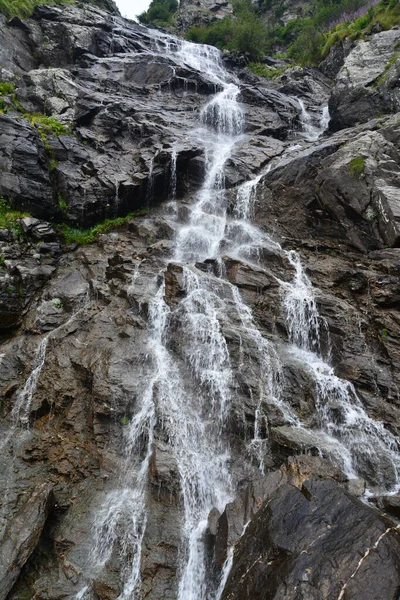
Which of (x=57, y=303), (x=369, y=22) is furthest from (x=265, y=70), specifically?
(x=57, y=303)

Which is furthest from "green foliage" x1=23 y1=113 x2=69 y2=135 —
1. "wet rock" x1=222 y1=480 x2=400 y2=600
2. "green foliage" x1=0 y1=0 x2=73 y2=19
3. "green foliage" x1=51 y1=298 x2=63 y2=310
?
"wet rock" x1=222 y1=480 x2=400 y2=600

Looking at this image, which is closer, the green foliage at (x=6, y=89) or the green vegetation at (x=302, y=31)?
the green foliage at (x=6, y=89)

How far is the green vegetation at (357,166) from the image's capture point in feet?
45.1

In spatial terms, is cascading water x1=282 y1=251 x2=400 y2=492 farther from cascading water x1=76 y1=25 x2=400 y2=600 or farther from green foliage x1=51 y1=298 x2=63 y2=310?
green foliage x1=51 y1=298 x2=63 y2=310

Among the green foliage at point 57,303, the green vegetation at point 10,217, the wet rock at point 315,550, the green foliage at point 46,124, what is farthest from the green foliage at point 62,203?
the wet rock at point 315,550

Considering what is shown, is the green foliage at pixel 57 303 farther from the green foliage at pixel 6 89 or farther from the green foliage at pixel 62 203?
the green foliage at pixel 6 89

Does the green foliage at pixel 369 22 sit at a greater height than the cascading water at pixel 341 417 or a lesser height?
greater

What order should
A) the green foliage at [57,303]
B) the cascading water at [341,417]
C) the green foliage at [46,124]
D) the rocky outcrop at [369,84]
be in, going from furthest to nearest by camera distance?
the green foliage at [46,124], the rocky outcrop at [369,84], the green foliage at [57,303], the cascading water at [341,417]

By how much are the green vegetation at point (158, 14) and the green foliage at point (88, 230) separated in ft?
151

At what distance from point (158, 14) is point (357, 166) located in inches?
2044

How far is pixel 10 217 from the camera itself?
15023 millimetres

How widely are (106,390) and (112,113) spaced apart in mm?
17817

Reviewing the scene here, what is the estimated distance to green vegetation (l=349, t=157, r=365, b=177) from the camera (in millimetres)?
13742

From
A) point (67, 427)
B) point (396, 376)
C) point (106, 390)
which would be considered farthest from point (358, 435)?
point (67, 427)
